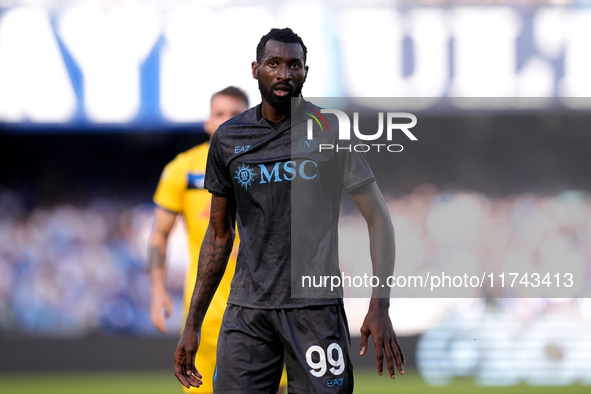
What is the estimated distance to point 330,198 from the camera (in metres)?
2.86

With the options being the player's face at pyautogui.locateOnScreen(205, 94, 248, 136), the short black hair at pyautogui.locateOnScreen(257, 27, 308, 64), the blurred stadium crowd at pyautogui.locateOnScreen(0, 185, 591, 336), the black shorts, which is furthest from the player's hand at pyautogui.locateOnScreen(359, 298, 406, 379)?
the blurred stadium crowd at pyautogui.locateOnScreen(0, 185, 591, 336)

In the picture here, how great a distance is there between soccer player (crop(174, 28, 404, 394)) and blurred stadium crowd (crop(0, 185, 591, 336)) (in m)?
7.39

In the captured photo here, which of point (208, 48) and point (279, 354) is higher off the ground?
point (208, 48)

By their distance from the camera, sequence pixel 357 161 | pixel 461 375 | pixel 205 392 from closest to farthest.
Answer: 1. pixel 357 161
2. pixel 205 392
3. pixel 461 375

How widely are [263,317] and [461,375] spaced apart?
277 inches

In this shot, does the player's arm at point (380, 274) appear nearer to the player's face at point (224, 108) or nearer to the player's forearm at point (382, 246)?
the player's forearm at point (382, 246)

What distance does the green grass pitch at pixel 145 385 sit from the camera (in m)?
8.14

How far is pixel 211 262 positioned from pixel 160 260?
1.93m

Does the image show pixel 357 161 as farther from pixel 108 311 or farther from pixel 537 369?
pixel 108 311

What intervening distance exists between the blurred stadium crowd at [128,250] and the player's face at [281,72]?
7.48m

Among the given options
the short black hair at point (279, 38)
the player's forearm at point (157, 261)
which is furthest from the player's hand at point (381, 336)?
the player's forearm at point (157, 261)

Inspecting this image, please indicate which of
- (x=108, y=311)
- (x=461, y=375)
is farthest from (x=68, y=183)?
(x=461, y=375)

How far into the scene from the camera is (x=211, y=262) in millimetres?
3107

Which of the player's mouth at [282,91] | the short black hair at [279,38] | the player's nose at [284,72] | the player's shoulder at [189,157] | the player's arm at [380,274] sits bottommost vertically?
the player's arm at [380,274]
